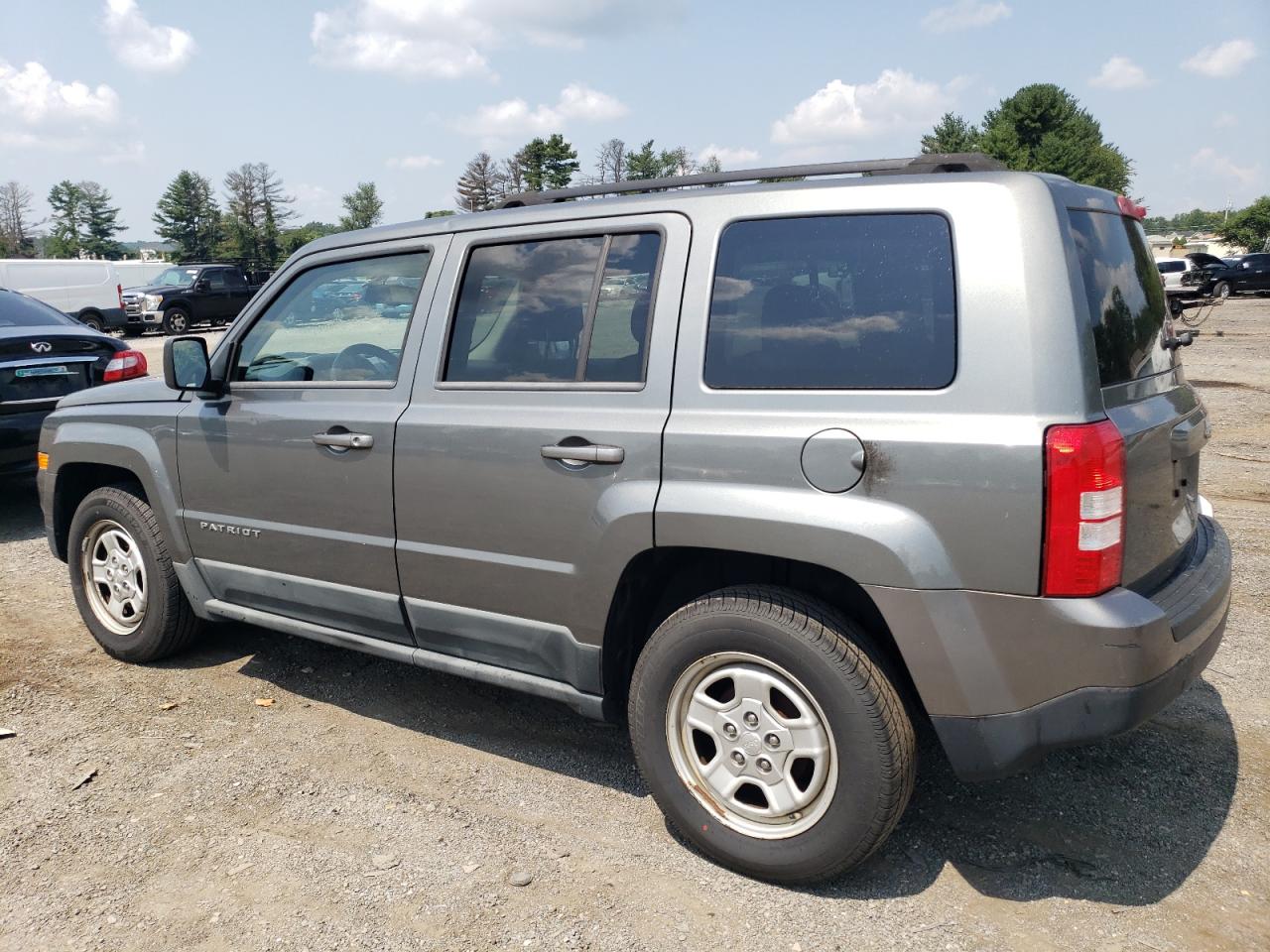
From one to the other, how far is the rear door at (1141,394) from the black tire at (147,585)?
3.80 m

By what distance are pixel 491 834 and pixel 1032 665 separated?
69.1 inches

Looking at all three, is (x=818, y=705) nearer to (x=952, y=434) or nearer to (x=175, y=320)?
(x=952, y=434)

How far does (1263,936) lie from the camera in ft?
8.63

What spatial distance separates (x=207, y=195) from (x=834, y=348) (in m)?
105

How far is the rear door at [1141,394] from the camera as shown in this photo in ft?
8.47

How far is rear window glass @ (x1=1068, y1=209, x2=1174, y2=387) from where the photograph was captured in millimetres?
2621

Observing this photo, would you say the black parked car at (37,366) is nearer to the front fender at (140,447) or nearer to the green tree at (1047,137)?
the front fender at (140,447)

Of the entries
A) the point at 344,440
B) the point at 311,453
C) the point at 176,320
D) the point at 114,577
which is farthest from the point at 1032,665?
the point at 176,320

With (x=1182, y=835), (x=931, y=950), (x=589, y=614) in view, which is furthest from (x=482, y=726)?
(x=1182, y=835)

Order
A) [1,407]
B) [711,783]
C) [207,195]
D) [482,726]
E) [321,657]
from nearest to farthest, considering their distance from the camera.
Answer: [711,783]
[482,726]
[321,657]
[1,407]
[207,195]

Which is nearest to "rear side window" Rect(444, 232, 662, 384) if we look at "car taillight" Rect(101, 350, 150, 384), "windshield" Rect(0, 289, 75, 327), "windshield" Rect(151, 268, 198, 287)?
"car taillight" Rect(101, 350, 150, 384)

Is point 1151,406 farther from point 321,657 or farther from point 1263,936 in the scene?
point 321,657

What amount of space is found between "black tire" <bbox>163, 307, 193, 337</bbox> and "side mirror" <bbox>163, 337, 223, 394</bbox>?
26.3 meters

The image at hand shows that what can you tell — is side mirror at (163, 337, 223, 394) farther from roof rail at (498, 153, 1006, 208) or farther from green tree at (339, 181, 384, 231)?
green tree at (339, 181, 384, 231)
